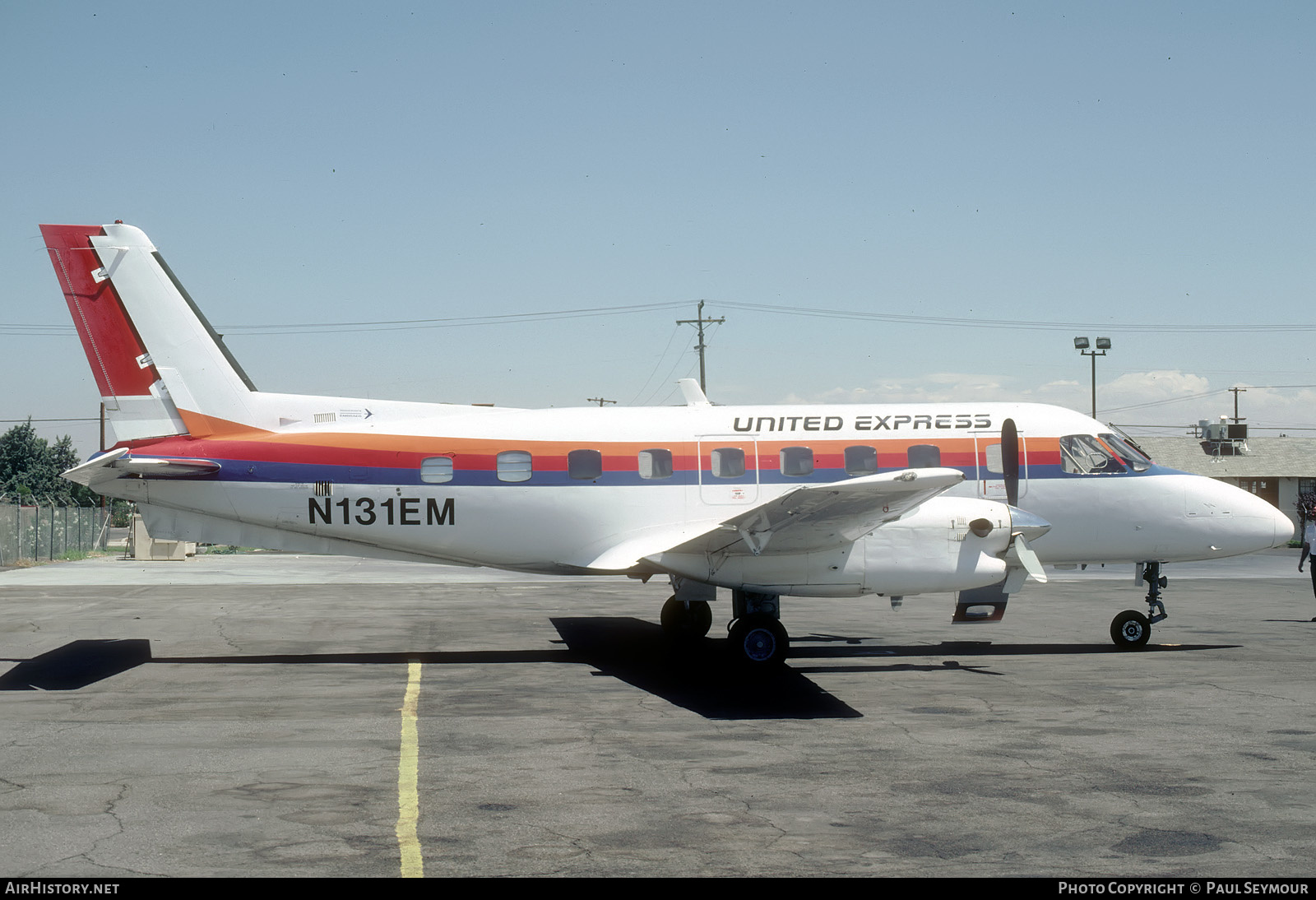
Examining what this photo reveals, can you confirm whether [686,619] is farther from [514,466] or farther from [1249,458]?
[1249,458]

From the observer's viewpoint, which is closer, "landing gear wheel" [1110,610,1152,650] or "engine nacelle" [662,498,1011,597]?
"engine nacelle" [662,498,1011,597]

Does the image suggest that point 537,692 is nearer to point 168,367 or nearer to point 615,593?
point 168,367

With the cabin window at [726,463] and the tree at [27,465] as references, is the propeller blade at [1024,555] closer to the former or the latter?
the cabin window at [726,463]

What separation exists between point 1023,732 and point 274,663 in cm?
983

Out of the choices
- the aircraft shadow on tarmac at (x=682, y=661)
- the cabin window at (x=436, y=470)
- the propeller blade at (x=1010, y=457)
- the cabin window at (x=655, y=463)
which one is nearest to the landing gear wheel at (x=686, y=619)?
the aircraft shadow on tarmac at (x=682, y=661)

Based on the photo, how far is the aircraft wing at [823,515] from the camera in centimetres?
1148

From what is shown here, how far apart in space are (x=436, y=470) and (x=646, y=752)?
6963 mm

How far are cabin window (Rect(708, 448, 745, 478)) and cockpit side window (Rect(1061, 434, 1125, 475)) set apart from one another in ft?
16.3

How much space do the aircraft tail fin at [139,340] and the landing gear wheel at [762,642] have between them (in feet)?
25.0

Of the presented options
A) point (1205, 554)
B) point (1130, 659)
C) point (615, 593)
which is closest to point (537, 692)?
point (1130, 659)

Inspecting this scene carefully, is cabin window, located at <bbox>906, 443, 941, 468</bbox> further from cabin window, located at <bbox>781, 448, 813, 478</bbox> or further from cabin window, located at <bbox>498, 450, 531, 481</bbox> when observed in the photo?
cabin window, located at <bbox>498, 450, 531, 481</bbox>

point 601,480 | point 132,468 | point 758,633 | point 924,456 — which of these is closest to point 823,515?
point 758,633

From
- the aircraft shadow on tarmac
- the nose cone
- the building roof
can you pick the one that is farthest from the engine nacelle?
the building roof

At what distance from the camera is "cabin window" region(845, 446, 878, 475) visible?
609 inches
